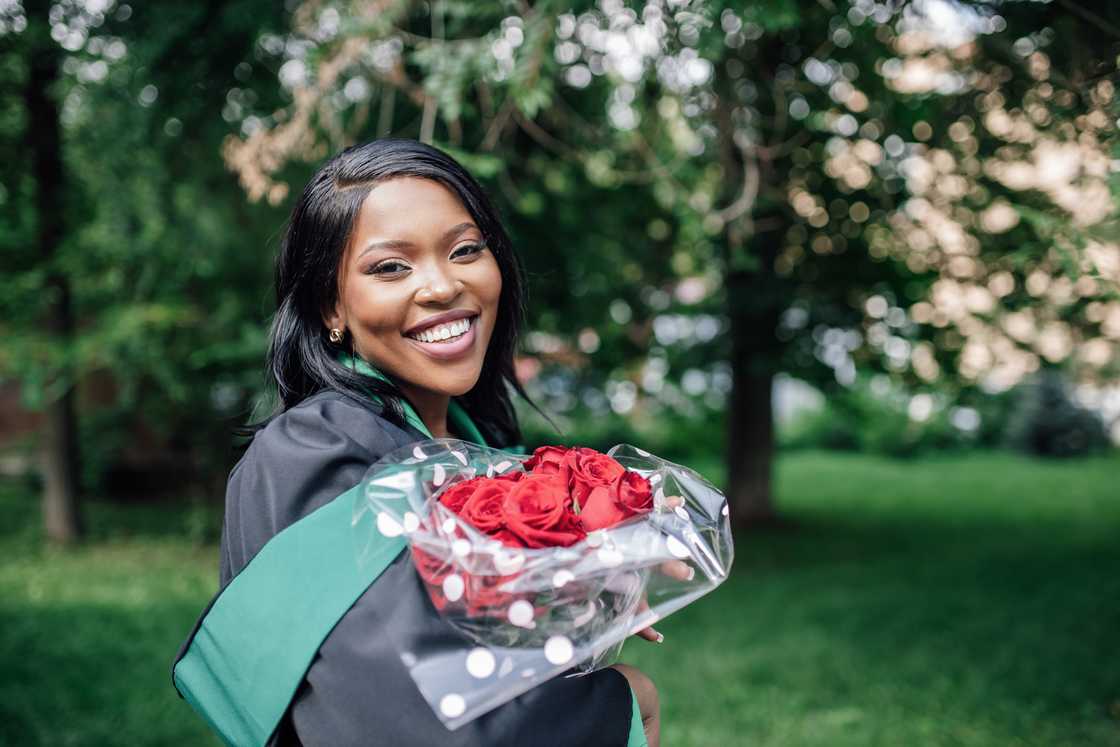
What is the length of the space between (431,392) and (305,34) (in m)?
3.37

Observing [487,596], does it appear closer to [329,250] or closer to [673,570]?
[673,570]

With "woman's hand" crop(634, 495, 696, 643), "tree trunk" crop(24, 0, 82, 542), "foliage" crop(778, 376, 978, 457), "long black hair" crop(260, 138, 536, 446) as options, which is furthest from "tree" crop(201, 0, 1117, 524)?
"foliage" crop(778, 376, 978, 457)

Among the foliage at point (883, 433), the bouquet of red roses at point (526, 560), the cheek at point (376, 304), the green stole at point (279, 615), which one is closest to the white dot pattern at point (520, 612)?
the bouquet of red roses at point (526, 560)

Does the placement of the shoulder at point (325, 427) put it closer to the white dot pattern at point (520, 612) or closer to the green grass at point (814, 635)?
the white dot pattern at point (520, 612)

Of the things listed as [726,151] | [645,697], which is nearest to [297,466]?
[645,697]

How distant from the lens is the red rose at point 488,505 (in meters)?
1.41

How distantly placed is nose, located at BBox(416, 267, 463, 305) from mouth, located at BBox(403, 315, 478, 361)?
6 centimetres

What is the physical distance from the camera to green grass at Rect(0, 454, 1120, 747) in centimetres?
478

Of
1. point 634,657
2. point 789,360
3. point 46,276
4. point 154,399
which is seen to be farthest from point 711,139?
point 154,399

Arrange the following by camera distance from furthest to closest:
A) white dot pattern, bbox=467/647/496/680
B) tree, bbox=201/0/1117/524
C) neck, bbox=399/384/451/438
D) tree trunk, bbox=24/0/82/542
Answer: tree trunk, bbox=24/0/82/542 → tree, bbox=201/0/1117/524 → neck, bbox=399/384/451/438 → white dot pattern, bbox=467/647/496/680

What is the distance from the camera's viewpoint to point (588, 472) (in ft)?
5.18

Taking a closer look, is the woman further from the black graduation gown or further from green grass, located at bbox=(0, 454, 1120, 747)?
green grass, located at bbox=(0, 454, 1120, 747)

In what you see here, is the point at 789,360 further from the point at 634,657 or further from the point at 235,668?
the point at 235,668

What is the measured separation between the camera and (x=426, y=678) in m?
1.37
